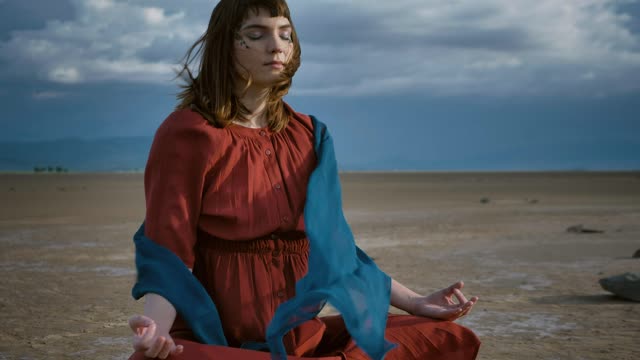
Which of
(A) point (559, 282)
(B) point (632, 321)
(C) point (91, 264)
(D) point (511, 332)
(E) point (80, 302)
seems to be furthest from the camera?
(C) point (91, 264)

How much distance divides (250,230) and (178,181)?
0.84ft

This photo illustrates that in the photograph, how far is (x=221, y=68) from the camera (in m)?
2.60

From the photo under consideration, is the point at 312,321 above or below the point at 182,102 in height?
below

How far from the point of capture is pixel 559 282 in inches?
331

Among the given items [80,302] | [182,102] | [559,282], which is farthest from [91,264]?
[182,102]

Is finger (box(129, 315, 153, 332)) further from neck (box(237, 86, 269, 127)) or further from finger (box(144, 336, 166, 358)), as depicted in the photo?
neck (box(237, 86, 269, 127))

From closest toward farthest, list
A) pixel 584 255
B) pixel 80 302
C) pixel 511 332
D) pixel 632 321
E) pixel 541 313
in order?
pixel 511 332, pixel 632 321, pixel 541 313, pixel 80 302, pixel 584 255

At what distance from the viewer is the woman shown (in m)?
2.38

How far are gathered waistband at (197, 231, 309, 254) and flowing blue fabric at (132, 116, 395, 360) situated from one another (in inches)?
5.5

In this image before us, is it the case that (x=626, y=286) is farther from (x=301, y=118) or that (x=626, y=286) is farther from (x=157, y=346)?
(x=157, y=346)

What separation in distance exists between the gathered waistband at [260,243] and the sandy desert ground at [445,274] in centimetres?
280

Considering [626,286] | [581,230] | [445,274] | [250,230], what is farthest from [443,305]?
[581,230]

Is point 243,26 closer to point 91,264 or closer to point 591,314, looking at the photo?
point 591,314

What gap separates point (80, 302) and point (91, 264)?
2892mm
